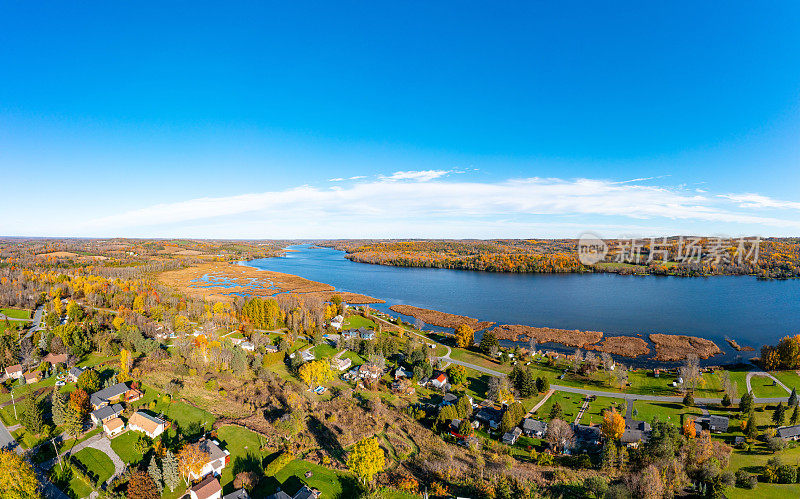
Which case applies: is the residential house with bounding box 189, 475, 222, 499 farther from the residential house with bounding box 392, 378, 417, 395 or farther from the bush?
the residential house with bounding box 392, 378, 417, 395

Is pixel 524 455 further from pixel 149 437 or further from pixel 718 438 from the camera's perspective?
pixel 149 437

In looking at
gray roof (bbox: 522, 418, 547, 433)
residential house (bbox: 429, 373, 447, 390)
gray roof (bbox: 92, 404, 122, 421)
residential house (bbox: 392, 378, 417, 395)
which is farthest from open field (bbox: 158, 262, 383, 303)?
gray roof (bbox: 522, 418, 547, 433)

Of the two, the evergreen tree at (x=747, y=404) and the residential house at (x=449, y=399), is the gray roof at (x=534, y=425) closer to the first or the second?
the residential house at (x=449, y=399)

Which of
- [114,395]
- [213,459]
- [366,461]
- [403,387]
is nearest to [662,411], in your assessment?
[403,387]

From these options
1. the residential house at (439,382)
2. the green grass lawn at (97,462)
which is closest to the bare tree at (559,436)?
the residential house at (439,382)

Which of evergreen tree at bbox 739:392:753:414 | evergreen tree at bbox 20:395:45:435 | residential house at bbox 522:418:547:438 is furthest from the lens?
evergreen tree at bbox 739:392:753:414

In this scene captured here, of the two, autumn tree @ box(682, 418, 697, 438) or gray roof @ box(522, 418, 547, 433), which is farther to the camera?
gray roof @ box(522, 418, 547, 433)

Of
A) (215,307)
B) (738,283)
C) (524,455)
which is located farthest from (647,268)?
(215,307)
